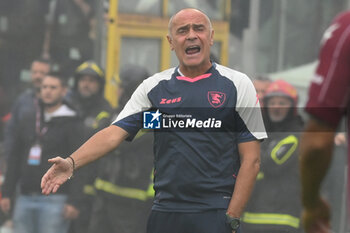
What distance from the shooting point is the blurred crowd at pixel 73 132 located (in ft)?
20.4

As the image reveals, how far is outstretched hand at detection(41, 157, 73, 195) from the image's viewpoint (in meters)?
4.16

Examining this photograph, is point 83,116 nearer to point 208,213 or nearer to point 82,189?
point 82,189

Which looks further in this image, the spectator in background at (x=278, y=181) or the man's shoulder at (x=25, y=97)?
the man's shoulder at (x=25, y=97)

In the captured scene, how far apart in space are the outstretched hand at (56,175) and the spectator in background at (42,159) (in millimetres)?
2292

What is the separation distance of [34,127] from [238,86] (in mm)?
2566

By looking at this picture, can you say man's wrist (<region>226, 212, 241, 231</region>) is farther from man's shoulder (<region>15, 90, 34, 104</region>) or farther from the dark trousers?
man's shoulder (<region>15, 90, 34, 104</region>)

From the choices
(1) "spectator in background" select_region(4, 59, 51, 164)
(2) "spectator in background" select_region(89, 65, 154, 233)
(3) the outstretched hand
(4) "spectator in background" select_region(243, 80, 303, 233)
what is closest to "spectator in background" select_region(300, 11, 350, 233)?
(3) the outstretched hand

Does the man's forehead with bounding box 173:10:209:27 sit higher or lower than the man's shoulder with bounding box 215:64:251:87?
higher

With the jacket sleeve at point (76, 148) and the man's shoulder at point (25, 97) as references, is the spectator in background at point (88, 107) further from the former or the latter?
the man's shoulder at point (25, 97)

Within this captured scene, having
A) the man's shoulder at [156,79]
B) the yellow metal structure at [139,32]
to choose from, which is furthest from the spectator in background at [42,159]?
the man's shoulder at [156,79]

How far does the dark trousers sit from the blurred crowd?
5.70 feet

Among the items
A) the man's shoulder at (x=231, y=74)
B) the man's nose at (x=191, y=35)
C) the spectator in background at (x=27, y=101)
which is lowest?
the spectator in background at (x=27, y=101)

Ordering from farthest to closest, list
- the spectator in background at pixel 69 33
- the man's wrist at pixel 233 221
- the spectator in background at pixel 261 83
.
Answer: the spectator in background at pixel 69 33, the spectator in background at pixel 261 83, the man's wrist at pixel 233 221

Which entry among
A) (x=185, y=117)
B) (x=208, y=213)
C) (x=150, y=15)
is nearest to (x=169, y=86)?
(x=185, y=117)
